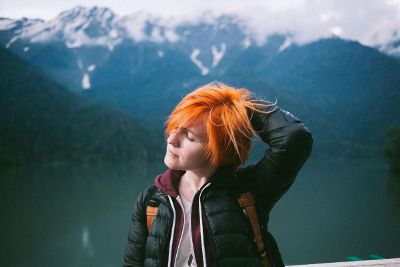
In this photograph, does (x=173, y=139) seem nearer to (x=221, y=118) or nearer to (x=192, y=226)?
(x=221, y=118)

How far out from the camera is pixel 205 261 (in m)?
1.21

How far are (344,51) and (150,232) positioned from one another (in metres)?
212

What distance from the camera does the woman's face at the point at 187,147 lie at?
4.08 feet

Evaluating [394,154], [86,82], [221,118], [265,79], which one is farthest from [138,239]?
[86,82]

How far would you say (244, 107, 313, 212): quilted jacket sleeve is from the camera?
1.21 metres

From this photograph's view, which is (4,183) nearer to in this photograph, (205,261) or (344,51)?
(205,261)

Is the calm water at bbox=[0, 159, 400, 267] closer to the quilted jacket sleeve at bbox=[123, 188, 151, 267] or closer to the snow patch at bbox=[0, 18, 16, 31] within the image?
the quilted jacket sleeve at bbox=[123, 188, 151, 267]

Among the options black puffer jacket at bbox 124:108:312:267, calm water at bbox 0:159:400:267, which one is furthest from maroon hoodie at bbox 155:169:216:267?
calm water at bbox 0:159:400:267

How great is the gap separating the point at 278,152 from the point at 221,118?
207mm

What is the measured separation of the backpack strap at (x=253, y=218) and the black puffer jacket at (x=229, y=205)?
0.02m

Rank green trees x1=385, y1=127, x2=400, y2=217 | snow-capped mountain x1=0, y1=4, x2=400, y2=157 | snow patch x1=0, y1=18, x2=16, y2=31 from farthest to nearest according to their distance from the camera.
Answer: snow patch x1=0, y1=18, x2=16, y2=31
snow-capped mountain x1=0, y1=4, x2=400, y2=157
green trees x1=385, y1=127, x2=400, y2=217

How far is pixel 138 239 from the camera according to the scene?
1.34m

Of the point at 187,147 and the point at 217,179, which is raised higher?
the point at 187,147

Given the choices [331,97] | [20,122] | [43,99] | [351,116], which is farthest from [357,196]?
[331,97]
